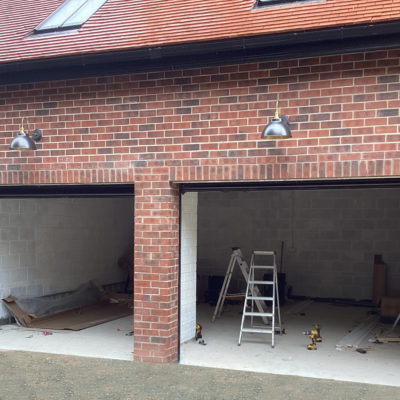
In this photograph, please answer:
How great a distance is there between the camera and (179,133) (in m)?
6.48

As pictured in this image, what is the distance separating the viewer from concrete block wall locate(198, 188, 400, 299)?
11.8 m

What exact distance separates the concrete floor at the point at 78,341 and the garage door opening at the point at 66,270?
0.01 meters

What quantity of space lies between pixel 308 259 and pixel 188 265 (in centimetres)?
539

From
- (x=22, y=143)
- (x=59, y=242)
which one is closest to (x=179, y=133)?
(x=22, y=143)

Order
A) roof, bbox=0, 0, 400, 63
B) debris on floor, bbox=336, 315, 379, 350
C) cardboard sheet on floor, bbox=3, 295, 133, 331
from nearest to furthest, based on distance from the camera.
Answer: roof, bbox=0, 0, 400, 63, debris on floor, bbox=336, 315, 379, 350, cardboard sheet on floor, bbox=3, 295, 133, 331

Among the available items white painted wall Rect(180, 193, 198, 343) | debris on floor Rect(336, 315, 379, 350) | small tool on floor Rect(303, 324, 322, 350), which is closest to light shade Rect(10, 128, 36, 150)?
white painted wall Rect(180, 193, 198, 343)

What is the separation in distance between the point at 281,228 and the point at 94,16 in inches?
268

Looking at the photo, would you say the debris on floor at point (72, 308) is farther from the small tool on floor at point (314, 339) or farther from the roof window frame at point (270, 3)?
the roof window frame at point (270, 3)

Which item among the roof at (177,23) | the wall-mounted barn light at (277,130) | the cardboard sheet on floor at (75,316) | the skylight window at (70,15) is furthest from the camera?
the cardboard sheet on floor at (75,316)

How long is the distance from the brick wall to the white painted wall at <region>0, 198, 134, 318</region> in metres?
2.26

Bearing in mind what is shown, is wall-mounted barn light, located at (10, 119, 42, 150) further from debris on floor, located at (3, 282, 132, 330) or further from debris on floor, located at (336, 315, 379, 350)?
debris on floor, located at (336, 315, 379, 350)

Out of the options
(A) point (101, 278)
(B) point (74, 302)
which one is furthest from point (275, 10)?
(A) point (101, 278)

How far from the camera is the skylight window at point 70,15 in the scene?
765cm

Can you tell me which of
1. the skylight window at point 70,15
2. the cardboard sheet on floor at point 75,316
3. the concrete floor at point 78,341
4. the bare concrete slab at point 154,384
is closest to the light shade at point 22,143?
the skylight window at point 70,15
